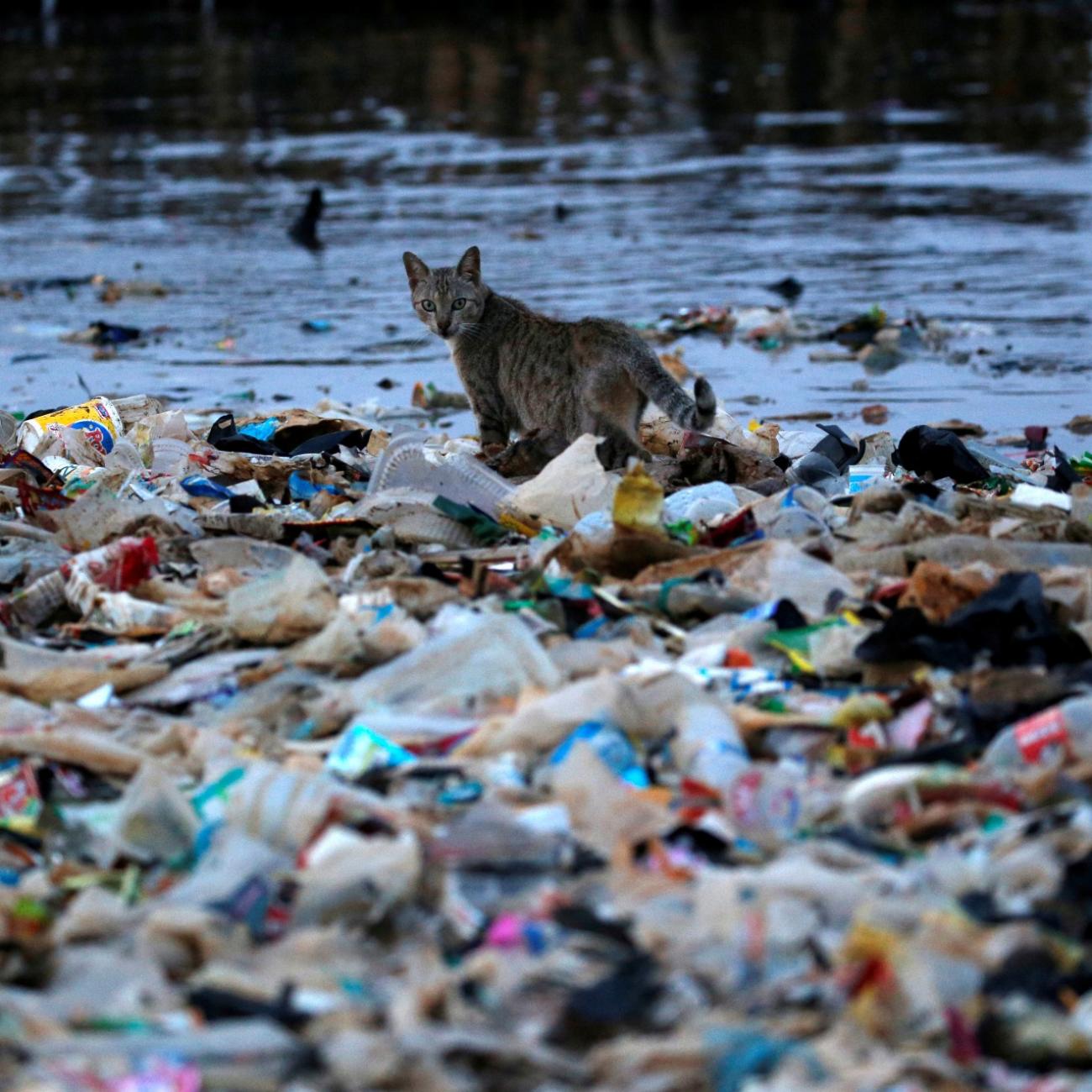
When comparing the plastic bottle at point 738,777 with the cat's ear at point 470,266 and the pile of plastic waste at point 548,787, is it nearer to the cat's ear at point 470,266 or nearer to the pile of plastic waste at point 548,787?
the pile of plastic waste at point 548,787

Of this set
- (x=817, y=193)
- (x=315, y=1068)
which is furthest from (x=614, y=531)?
(x=817, y=193)

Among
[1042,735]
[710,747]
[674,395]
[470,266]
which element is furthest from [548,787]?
[470,266]

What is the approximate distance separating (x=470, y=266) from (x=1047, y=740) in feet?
13.8

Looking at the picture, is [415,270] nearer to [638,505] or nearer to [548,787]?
[638,505]

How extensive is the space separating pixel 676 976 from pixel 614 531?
94.8 inches

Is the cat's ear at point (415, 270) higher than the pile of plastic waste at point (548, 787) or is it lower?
higher

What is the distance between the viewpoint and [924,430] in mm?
7039

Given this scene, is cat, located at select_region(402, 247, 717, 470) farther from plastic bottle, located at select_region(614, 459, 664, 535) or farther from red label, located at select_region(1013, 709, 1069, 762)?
red label, located at select_region(1013, 709, 1069, 762)

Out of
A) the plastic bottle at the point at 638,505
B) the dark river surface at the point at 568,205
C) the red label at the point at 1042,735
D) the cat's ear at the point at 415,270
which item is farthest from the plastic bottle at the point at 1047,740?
the dark river surface at the point at 568,205

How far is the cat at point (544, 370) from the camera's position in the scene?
6625 millimetres

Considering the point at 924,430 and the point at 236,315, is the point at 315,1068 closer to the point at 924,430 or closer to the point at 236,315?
the point at 924,430

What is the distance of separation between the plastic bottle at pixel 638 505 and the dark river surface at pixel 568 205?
3.60 meters

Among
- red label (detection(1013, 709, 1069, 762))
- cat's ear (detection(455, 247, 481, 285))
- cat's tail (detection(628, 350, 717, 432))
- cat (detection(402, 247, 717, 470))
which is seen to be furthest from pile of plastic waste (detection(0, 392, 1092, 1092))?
cat's ear (detection(455, 247, 481, 285))

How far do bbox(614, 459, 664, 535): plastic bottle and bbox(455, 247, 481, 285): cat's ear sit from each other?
229cm
